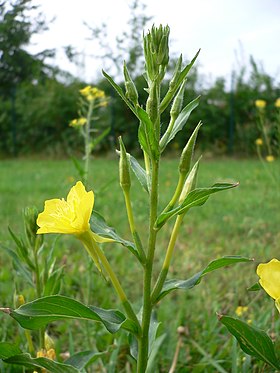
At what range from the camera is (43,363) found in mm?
790

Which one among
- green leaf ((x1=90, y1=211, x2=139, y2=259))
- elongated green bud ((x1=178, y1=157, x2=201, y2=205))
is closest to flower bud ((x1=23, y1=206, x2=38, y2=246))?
green leaf ((x1=90, y1=211, x2=139, y2=259))

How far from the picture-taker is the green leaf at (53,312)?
2.37 ft

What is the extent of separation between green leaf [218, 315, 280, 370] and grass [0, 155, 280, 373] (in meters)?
0.38

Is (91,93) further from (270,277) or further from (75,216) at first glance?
(270,277)

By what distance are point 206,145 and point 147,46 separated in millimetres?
10313

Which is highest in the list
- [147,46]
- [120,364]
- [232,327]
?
[147,46]

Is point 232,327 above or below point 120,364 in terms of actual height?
above

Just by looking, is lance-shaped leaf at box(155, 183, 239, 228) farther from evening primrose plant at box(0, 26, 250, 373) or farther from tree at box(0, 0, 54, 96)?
tree at box(0, 0, 54, 96)

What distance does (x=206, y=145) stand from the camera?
11.0 meters

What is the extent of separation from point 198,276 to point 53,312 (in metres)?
0.22

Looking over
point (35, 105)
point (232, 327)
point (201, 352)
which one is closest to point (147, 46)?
point (232, 327)

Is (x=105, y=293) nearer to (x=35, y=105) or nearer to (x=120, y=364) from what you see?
(x=120, y=364)

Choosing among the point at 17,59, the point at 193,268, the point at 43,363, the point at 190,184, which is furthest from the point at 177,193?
the point at 17,59

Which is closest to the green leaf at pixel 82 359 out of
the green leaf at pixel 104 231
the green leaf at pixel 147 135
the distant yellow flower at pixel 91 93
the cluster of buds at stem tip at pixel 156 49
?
the green leaf at pixel 104 231
